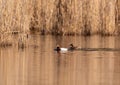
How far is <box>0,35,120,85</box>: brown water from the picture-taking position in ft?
41.3

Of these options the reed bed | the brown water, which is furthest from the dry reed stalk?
the brown water

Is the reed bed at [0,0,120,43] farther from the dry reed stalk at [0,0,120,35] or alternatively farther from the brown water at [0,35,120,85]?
the brown water at [0,35,120,85]

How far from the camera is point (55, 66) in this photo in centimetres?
1517

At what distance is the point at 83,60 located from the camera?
663 inches

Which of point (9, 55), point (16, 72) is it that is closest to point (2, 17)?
point (9, 55)

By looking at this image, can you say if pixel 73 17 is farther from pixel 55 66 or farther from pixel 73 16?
pixel 55 66

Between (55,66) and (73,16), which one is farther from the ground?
(73,16)

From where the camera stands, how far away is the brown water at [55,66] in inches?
496

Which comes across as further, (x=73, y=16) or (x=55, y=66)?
(x=73, y=16)

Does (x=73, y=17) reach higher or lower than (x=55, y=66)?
higher

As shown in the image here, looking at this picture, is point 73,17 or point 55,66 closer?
point 55,66

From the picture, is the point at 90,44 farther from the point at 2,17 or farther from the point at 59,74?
the point at 59,74

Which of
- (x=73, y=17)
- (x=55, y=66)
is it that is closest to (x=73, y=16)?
(x=73, y=17)

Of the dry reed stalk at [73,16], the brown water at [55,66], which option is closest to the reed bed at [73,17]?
the dry reed stalk at [73,16]
